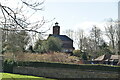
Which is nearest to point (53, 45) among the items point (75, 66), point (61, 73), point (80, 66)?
point (61, 73)

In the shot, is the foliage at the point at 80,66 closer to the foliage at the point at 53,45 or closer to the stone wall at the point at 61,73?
the stone wall at the point at 61,73

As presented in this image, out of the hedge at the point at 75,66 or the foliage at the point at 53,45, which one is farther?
the foliage at the point at 53,45

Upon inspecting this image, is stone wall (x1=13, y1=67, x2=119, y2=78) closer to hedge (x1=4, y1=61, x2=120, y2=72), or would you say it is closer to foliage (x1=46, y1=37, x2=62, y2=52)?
hedge (x1=4, y1=61, x2=120, y2=72)

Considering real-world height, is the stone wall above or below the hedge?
below

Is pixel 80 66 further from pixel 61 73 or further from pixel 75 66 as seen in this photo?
pixel 61 73

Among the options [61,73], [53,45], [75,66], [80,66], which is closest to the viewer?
[80,66]

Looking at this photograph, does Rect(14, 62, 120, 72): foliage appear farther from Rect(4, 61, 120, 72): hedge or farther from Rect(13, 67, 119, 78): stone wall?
Rect(13, 67, 119, 78): stone wall

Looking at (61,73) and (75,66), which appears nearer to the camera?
(75,66)

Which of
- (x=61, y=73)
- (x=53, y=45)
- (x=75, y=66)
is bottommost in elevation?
(x=61, y=73)

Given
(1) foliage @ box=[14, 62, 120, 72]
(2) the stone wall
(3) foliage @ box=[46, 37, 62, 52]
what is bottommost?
(2) the stone wall

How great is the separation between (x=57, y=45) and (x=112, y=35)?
9.73 meters

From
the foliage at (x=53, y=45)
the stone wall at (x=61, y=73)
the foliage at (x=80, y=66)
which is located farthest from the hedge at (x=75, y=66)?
the foliage at (x=53, y=45)

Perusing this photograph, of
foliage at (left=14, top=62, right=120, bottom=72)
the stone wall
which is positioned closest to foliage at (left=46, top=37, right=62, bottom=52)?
foliage at (left=14, top=62, right=120, bottom=72)

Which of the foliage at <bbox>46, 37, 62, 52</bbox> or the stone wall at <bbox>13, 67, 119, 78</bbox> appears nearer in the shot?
the stone wall at <bbox>13, 67, 119, 78</bbox>
